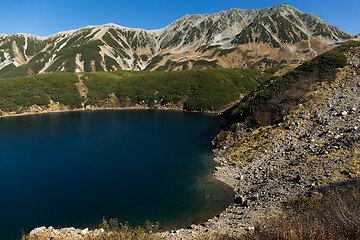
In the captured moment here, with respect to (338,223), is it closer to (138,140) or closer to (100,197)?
(100,197)

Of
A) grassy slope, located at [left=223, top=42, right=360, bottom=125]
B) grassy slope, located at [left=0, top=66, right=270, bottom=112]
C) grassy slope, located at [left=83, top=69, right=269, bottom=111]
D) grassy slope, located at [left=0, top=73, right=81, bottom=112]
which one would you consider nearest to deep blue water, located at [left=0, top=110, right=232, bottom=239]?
grassy slope, located at [left=223, top=42, right=360, bottom=125]

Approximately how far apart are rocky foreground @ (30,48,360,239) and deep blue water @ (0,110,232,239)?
256cm

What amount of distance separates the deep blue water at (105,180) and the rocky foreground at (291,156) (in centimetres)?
256

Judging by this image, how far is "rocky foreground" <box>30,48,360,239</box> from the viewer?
63.3 ft

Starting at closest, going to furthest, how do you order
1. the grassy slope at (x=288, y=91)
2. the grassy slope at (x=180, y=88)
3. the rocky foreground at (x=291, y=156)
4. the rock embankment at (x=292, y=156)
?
1. the rocky foreground at (x=291, y=156)
2. the rock embankment at (x=292, y=156)
3. the grassy slope at (x=288, y=91)
4. the grassy slope at (x=180, y=88)

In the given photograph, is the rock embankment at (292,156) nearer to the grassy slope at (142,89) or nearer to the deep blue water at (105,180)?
the deep blue water at (105,180)

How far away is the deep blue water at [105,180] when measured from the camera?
21.2 m

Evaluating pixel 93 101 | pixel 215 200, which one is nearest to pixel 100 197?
pixel 215 200

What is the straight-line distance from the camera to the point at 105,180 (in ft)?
93.4

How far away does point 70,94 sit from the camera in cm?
9944

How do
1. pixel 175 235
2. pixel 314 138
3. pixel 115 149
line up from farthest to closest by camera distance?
pixel 115 149 < pixel 314 138 < pixel 175 235

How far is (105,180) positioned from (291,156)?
26686 mm

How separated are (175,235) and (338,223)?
1304cm

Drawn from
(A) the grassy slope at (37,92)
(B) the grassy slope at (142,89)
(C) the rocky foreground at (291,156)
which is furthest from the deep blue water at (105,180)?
(B) the grassy slope at (142,89)
